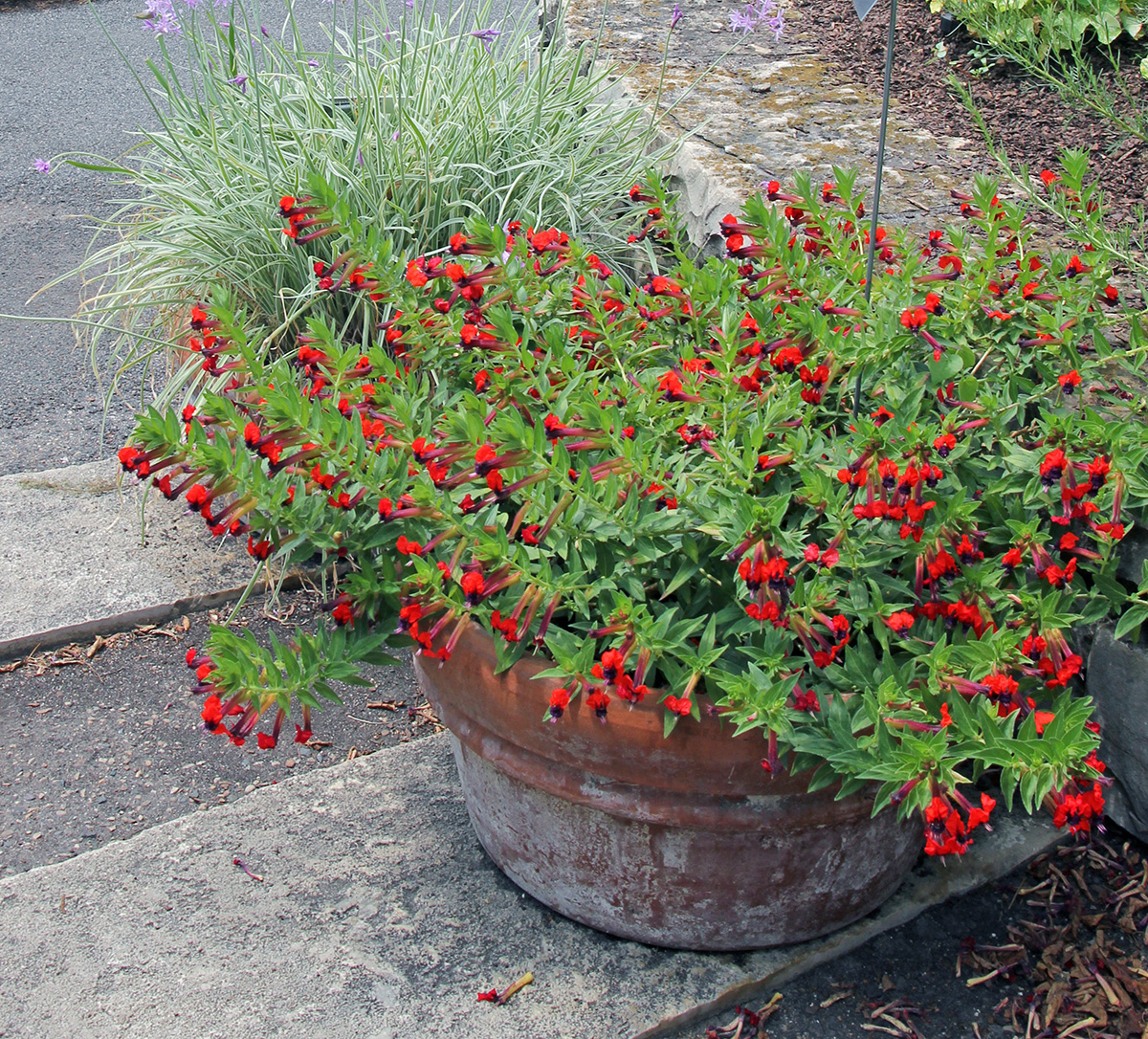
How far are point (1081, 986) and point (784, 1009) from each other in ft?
1.46

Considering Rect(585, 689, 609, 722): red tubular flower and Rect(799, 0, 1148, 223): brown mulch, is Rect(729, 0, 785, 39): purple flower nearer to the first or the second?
Rect(799, 0, 1148, 223): brown mulch

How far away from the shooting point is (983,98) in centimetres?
344

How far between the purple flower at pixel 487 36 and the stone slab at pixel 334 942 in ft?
6.34

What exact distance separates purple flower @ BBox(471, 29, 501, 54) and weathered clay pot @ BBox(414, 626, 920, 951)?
5.96 feet

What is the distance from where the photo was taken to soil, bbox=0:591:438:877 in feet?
6.54

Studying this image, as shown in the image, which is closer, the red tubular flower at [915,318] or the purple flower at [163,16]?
the red tubular flower at [915,318]

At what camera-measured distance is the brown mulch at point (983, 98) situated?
289 cm

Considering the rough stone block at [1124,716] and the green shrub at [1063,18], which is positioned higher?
the green shrub at [1063,18]

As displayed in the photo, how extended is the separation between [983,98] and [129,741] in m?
3.15

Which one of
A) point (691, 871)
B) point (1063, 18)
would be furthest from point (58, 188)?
point (691, 871)

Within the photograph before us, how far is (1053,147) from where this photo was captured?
3043 millimetres

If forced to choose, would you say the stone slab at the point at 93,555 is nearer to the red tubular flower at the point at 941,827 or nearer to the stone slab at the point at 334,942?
the stone slab at the point at 334,942

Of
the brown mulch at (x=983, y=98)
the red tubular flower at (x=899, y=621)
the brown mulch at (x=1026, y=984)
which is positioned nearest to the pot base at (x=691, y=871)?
the brown mulch at (x=1026, y=984)

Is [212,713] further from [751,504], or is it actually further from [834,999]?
[834,999]
